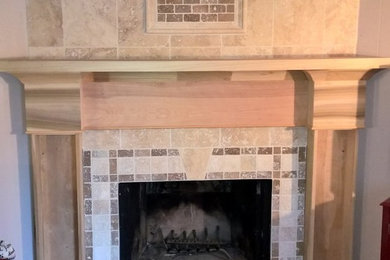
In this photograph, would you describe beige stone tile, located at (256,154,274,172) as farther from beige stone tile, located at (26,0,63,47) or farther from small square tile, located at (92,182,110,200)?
beige stone tile, located at (26,0,63,47)

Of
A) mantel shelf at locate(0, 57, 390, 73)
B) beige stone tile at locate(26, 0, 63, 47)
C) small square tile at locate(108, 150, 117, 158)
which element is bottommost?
small square tile at locate(108, 150, 117, 158)

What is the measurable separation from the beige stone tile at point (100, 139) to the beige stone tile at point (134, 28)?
0.38m

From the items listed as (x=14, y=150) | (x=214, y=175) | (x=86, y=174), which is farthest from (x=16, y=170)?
(x=214, y=175)

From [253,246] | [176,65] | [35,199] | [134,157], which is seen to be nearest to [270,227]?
[253,246]

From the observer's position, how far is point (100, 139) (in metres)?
2.24

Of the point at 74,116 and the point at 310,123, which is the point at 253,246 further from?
the point at 74,116

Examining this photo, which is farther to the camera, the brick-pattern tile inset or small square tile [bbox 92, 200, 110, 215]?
small square tile [bbox 92, 200, 110, 215]

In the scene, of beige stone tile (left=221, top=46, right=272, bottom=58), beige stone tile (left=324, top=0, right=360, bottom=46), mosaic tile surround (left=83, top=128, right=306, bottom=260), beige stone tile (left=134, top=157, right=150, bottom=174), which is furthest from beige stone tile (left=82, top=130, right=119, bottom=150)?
beige stone tile (left=324, top=0, right=360, bottom=46)

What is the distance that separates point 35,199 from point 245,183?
3.00 ft

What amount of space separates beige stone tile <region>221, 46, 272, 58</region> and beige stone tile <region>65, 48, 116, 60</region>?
1.52ft

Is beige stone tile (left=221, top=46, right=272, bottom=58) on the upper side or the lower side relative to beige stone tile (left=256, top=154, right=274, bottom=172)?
upper

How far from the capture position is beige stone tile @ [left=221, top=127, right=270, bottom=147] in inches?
89.5

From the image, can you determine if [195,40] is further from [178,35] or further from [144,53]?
[144,53]

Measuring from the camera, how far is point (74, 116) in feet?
7.06
